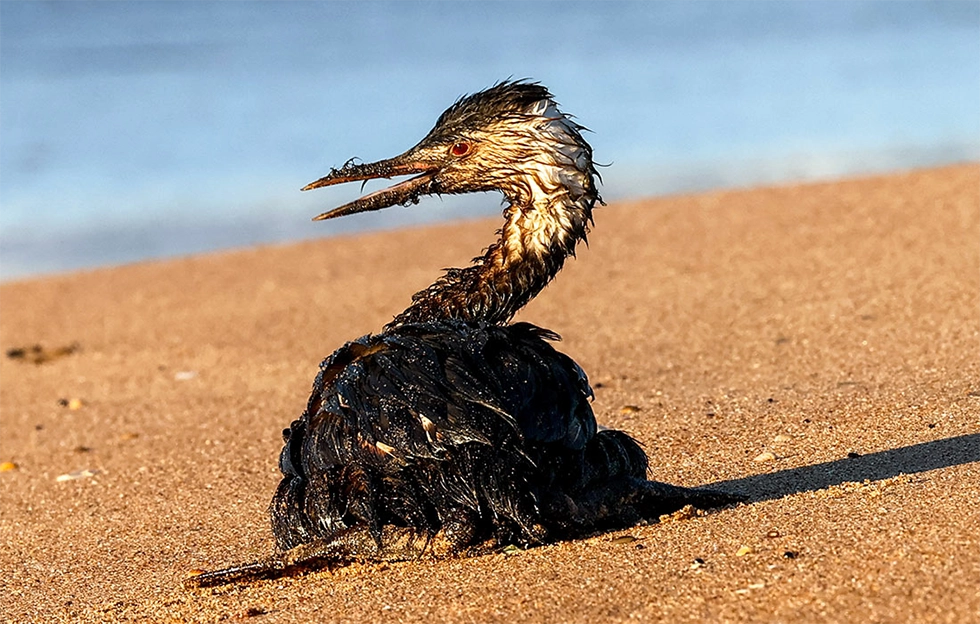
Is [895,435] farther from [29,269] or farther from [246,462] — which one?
[29,269]

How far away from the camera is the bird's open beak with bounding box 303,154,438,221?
208 inches

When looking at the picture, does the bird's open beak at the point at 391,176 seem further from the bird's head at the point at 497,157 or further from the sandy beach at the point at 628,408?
the sandy beach at the point at 628,408

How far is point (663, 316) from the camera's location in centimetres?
959

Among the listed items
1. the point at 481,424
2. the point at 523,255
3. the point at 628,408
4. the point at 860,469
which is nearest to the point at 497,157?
the point at 523,255

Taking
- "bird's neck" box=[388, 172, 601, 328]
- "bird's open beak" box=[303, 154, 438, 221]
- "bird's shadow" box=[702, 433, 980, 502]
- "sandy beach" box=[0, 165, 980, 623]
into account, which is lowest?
"bird's shadow" box=[702, 433, 980, 502]

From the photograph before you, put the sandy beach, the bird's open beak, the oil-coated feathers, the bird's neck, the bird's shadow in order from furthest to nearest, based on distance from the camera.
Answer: the bird's shadow, the bird's open beak, the bird's neck, the oil-coated feathers, the sandy beach

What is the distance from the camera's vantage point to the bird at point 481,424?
4594mm

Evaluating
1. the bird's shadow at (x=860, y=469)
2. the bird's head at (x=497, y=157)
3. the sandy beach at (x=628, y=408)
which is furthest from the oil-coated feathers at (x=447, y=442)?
the bird's shadow at (x=860, y=469)

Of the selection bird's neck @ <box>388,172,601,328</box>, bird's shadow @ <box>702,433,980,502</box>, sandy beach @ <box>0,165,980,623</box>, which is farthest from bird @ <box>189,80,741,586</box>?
bird's shadow @ <box>702,433,980,502</box>

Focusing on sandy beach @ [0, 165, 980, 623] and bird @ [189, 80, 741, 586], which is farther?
bird @ [189, 80, 741, 586]

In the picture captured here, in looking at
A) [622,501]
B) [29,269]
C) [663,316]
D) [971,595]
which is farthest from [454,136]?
[29,269]

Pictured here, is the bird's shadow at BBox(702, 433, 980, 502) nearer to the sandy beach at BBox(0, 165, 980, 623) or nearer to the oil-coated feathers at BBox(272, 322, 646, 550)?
the sandy beach at BBox(0, 165, 980, 623)

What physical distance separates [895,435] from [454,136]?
2.26m

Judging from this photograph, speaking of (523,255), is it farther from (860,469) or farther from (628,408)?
(628,408)
